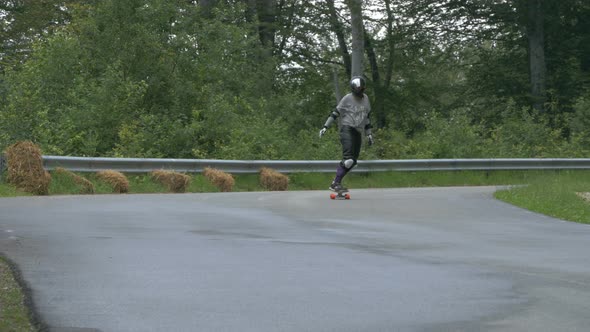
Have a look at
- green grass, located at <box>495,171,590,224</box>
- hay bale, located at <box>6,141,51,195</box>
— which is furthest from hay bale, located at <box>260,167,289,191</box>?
hay bale, located at <box>6,141,51,195</box>

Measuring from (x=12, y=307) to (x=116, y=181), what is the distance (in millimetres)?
12547

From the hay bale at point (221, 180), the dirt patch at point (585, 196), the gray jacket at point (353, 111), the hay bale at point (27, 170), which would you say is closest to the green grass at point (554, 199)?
the dirt patch at point (585, 196)

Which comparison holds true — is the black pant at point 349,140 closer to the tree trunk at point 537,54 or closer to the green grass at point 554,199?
the green grass at point 554,199

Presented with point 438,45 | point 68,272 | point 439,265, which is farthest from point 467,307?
point 438,45

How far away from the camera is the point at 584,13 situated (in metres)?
40.7

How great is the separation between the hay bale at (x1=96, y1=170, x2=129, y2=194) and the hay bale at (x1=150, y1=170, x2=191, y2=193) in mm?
947

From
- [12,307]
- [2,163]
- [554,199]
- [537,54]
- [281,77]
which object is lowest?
[554,199]

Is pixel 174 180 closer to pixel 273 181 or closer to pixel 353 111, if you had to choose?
pixel 273 181

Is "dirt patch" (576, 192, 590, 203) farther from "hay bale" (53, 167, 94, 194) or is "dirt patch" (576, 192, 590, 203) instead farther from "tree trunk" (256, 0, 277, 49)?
"tree trunk" (256, 0, 277, 49)

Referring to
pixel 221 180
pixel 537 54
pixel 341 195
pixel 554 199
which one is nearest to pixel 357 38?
pixel 537 54

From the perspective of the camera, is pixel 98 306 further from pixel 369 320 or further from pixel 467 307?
pixel 467 307

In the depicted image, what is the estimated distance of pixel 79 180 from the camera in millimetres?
18516

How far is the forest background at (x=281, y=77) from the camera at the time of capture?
26.3 meters

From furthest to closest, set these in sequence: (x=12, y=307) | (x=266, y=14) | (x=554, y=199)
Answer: (x=266, y=14)
(x=554, y=199)
(x=12, y=307)
